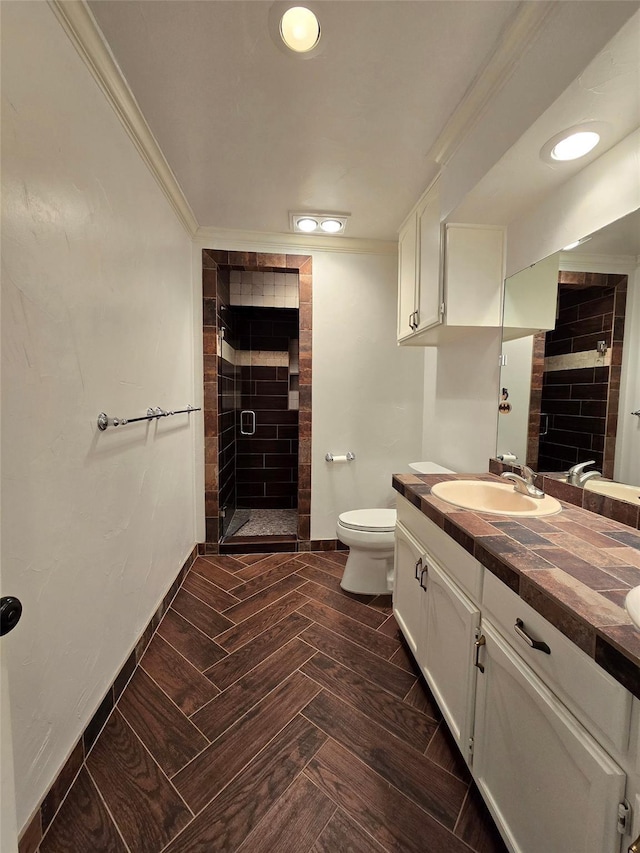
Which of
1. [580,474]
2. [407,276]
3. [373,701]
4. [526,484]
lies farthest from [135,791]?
[407,276]

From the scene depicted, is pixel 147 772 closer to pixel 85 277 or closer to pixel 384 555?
pixel 384 555

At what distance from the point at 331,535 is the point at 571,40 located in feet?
9.15

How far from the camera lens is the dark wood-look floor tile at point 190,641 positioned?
5.51 feet

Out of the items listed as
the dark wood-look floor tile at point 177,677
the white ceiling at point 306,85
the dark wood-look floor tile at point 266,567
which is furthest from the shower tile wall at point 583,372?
the dark wood-look floor tile at point 266,567

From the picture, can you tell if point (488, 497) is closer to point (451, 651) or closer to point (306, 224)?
point (451, 651)

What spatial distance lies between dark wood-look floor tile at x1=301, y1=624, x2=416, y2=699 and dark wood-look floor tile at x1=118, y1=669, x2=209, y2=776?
0.64 m

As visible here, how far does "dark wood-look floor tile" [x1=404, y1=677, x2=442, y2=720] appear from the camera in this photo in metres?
1.40

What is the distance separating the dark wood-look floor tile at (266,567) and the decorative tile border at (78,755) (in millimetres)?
689

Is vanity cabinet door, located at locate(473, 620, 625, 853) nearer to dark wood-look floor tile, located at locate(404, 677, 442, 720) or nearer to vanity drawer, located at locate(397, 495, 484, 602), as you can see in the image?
vanity drawer, located at locate(397, 495, 484, 602)

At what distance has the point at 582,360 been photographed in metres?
1.34

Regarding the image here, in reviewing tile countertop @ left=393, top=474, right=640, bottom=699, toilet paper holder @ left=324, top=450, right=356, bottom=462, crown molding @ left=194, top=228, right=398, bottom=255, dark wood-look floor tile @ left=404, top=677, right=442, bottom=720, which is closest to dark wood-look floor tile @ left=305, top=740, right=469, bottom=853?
dark wood-look floor tile @ left=404, top=677, right=442, bottom=720

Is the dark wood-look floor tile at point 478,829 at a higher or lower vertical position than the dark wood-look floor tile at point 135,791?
higher

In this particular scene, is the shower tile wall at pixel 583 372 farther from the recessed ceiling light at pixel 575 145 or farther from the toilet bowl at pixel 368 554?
the toilet bowl at pixel 368 554

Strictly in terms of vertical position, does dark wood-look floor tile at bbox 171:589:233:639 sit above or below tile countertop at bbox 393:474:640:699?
below
